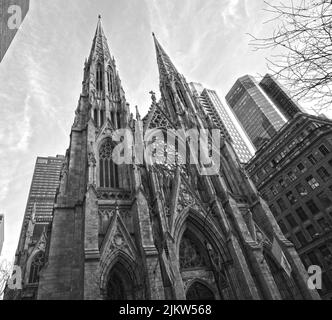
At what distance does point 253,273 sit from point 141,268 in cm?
796

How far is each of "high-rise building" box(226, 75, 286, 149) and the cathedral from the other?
46172mm

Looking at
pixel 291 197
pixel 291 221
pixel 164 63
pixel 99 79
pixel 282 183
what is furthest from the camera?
pixel 164 63

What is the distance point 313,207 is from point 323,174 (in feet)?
14.6

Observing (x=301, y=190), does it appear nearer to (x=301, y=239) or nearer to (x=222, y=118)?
(x=301, y=239)

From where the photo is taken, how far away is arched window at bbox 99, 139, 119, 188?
20047 mm

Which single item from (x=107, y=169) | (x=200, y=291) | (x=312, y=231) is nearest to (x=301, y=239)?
(x=312, y=231)

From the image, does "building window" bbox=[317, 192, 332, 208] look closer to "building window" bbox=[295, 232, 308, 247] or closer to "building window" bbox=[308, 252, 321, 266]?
"building window" bbox=[295, 232, 308, 247]

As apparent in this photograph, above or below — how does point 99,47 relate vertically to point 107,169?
above

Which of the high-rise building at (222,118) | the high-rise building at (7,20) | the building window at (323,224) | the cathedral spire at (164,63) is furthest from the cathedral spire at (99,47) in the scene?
the high-rise building at (222,118)

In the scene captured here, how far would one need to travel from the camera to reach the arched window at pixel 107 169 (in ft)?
65.8

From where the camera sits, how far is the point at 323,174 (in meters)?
31.6

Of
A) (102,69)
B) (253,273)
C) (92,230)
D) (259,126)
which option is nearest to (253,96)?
(259,126)

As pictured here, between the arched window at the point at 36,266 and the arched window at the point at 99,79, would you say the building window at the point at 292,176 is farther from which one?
the arched window at the point at 36,266

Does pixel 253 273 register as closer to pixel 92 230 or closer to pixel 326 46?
pixel 92 230
